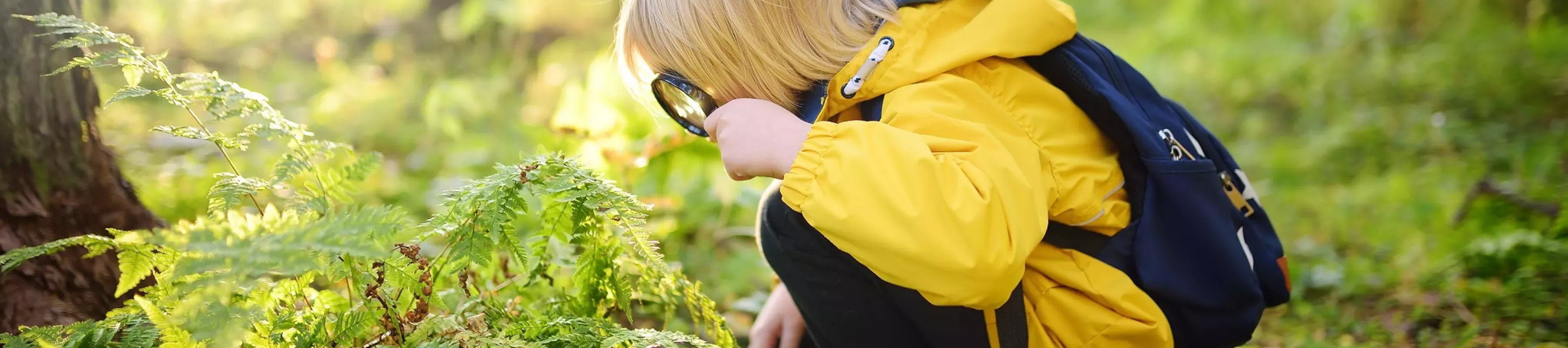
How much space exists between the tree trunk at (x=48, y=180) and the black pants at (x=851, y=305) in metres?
1.26

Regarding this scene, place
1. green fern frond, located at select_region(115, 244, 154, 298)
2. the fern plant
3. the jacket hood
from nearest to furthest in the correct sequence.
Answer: the fern plant < green fern frond, located at select_region(115, 244, 154, 298) < the jacket hood

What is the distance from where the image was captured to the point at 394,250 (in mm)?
1417

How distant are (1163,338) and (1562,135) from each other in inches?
109

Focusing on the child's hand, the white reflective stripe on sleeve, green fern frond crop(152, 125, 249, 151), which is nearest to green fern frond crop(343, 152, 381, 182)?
green fern frond crop(152, 125, 249, 151)

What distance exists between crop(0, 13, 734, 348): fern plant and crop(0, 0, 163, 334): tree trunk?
34 centimetres

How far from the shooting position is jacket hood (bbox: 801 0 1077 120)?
149 cm

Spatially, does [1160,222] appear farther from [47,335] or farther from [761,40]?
[47,335]

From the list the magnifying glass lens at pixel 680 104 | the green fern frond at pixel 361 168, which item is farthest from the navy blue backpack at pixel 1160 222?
the green fern frond at pixel 361 168

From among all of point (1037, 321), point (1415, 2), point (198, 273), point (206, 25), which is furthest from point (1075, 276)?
point (206, 25)

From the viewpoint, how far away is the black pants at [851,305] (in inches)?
63.6

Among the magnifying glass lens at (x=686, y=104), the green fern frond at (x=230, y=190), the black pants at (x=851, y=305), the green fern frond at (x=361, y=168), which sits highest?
the magnifying glass lens at (x=686, y=104)

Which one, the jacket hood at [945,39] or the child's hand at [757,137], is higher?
the jacket hood at [945,39]

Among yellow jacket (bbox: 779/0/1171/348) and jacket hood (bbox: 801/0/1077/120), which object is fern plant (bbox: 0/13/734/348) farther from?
jacket hood (bbox: 801/0/1077/120)

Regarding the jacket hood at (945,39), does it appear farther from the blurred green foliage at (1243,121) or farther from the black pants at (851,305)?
the blurred green foliage at (1243,121)
